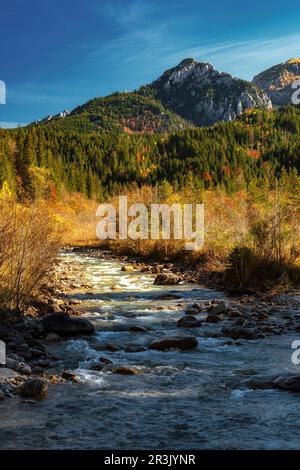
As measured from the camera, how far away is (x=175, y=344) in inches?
325

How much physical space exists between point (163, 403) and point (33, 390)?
1.58 meters

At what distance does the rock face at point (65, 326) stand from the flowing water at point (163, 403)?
0.99ft

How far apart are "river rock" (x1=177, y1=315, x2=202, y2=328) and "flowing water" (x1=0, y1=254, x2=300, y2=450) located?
1.09ft

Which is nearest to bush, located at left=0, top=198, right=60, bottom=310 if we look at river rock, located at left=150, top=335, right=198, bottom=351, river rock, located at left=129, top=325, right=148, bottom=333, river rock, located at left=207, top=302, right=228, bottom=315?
river rock, located at left=129, top=325, right=148, bottom=333

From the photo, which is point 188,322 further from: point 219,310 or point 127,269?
point 127,269

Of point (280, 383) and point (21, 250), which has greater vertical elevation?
point (21, 250)

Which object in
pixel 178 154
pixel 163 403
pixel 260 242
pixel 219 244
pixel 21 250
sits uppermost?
pixel 178 154

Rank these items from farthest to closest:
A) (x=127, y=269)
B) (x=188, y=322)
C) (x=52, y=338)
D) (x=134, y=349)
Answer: (x=127, y=269) < (x=188, y=322) < (x=52, y=338) < (x=134, y=349)

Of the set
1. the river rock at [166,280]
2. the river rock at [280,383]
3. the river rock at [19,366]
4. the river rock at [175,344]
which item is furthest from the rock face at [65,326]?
the river rock at [166,280]

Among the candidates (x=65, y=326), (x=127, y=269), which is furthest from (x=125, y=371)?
(x=127, y=269)

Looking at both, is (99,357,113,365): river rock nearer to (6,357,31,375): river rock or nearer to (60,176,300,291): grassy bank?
(6,357,31,375): river rock

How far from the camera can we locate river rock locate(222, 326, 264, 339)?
8839mm
